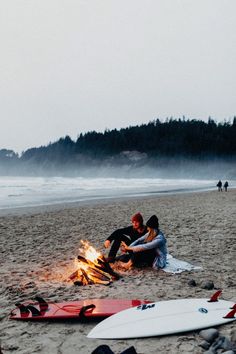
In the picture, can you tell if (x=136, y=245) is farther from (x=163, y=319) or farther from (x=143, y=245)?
(x=163, y=319)

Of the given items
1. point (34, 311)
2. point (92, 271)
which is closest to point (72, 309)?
point (34, 311)

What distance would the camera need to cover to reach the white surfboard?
4809mm

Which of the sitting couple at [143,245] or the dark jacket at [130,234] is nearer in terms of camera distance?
the sitting couple at [143,245]

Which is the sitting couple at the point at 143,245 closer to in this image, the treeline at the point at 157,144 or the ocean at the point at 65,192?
the ocean at the point at 65,192

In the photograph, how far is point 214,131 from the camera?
149m

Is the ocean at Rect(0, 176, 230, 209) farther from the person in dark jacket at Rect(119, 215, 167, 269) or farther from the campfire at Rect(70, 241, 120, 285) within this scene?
the campfire at Rect(70, 241, 120, 285)

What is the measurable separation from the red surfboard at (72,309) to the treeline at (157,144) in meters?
134

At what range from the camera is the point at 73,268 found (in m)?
8.45

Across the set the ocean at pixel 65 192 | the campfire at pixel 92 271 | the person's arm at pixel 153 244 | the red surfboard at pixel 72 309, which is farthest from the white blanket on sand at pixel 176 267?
the ocean at pixel 65 192

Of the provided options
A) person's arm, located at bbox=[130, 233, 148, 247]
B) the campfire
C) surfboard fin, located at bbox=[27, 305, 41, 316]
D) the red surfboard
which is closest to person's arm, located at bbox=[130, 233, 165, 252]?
person's arm, located at bbox=[130, 233, 148, 247]

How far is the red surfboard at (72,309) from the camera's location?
5.34m

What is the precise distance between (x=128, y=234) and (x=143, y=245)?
75 centimetres

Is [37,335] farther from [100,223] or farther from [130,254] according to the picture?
[100,223]

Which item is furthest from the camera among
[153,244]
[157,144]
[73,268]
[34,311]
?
[157,144]
